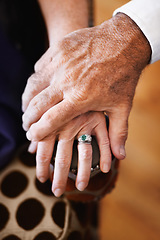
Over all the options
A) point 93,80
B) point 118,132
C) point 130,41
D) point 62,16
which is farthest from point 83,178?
point 62,16

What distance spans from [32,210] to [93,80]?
43cm

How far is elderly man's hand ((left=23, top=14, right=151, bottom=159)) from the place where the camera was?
1.96 feet

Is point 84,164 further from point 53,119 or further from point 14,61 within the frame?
point 14,61

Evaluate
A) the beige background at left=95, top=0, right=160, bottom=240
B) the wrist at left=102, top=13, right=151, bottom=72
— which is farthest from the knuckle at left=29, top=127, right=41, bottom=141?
the beige background at left=95, top=0, right=160, bottom=240

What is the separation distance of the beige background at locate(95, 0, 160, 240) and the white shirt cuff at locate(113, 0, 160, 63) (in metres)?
0.80

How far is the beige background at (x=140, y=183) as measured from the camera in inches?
45.8

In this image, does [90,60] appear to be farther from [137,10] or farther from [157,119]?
[157,119]

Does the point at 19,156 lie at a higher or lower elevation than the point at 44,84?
lower

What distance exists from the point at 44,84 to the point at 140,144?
899mm

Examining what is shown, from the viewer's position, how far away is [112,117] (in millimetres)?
636

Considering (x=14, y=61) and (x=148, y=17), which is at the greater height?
(x=148, y=17)

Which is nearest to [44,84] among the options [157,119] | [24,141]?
[24,141]

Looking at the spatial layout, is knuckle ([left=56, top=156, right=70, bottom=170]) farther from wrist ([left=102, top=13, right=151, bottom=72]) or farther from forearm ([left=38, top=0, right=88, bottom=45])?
forearm ([left=38, top=0, right=88, bottom=45])

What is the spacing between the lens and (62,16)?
80 cm
